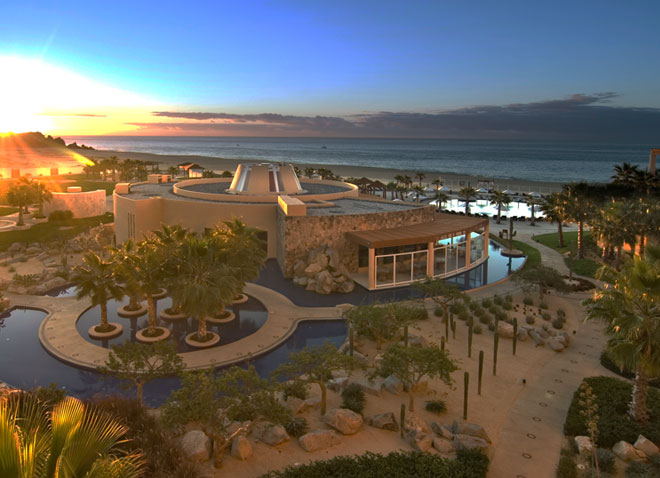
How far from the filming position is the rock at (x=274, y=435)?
14.3 meters

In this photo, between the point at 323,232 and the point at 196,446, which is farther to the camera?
the point at 323,232

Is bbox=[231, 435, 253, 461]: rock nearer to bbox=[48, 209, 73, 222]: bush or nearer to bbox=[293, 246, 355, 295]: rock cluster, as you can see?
bbox=[293, 246, 355, 295]: rock cluster

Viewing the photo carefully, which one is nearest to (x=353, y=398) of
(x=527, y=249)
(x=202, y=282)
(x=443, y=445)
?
(x=443, y=445)

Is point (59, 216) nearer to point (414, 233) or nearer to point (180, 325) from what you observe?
point (180, 325)

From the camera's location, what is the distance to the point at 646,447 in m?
14.0

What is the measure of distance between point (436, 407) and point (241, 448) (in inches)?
270

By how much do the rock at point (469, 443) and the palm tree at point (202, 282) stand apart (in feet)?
36.2

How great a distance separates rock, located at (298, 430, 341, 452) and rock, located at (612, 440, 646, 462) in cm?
817

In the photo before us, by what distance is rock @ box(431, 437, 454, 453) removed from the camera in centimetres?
1426

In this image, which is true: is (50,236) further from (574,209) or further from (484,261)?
(574,209)

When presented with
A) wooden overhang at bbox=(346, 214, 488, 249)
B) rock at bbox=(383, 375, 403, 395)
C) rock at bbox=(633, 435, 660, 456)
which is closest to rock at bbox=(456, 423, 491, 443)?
rock at bbox=(383, 375, 403, 395)

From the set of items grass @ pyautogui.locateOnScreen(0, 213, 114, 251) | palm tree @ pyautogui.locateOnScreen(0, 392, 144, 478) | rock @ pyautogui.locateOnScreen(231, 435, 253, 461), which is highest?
palm tree @ pyautogui.locateOnScreen(0, 392, 144, 478)

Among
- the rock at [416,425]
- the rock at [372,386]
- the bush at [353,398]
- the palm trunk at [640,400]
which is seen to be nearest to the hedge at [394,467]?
the rock at [416,425]

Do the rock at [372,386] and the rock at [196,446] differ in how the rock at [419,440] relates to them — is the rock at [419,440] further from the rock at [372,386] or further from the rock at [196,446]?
the rock at [196,446]
